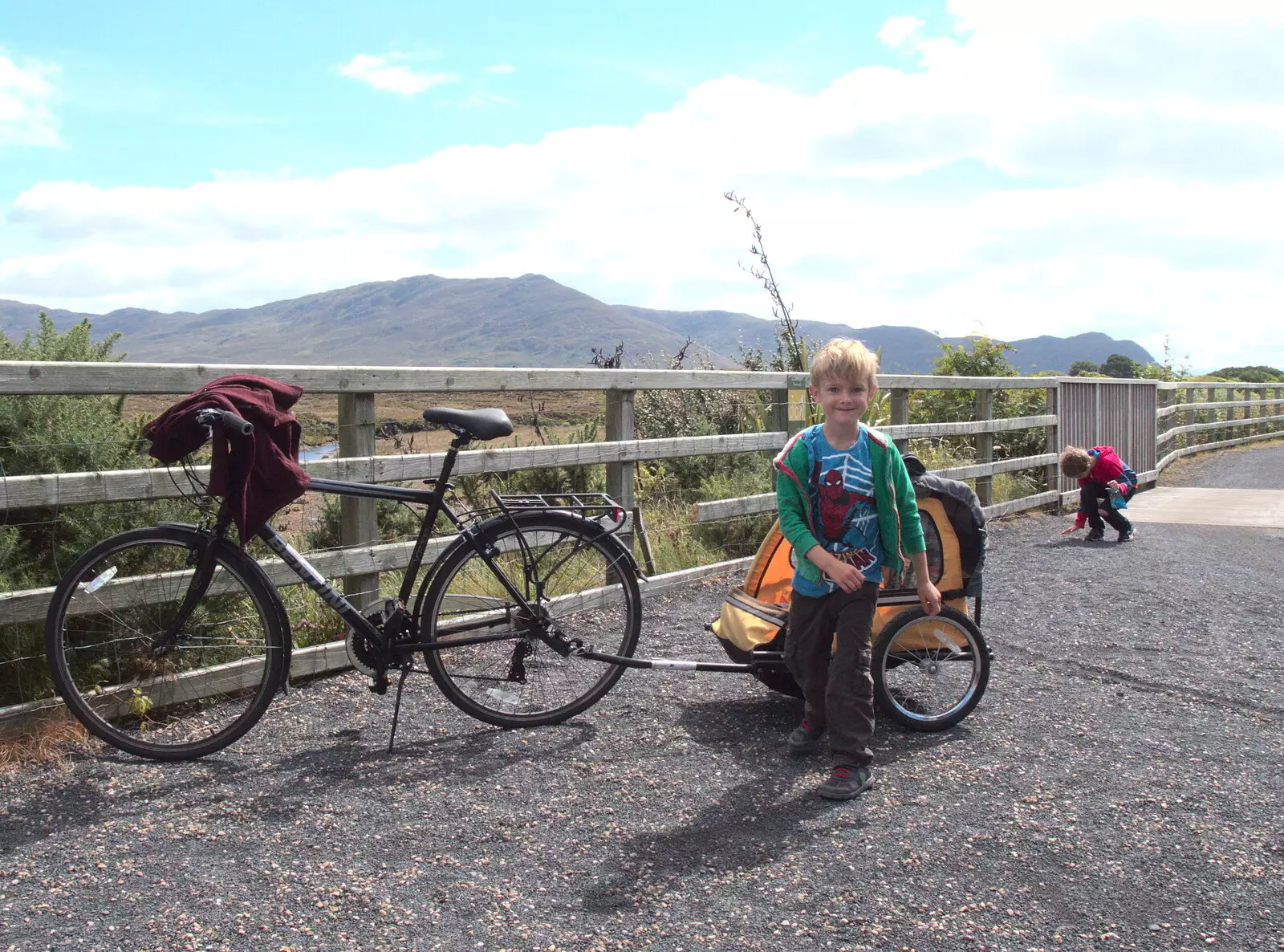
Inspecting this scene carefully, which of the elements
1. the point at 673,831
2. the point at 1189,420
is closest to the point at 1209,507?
the point at 1189,420

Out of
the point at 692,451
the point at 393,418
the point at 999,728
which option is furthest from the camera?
the point at 393,418

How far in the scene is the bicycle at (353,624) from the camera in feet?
13.4

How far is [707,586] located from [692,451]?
912mm

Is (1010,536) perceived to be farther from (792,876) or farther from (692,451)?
(792,876)

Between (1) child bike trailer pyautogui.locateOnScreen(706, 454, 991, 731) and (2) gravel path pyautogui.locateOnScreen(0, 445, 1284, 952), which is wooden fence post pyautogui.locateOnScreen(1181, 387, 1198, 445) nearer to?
(2) gravel path pyautogui.locateOnScreen(0, 445, 1284, 952)

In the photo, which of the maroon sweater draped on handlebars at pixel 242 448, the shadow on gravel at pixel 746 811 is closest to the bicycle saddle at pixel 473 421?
the maroon sweater draped on handlebars at pixel 242 448

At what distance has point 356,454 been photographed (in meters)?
5.14

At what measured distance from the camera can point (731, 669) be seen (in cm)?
449

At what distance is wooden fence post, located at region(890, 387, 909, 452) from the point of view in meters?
9.31

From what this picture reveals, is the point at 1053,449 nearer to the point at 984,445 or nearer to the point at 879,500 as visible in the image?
the point at 984,445

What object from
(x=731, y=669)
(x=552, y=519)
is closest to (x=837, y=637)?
(x=731, y=669)

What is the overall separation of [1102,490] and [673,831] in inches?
296

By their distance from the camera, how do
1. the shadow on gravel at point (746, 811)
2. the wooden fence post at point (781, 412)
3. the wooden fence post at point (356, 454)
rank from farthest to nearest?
the wooden fence post at point (781, 412) → the wooden fence post at point (356, 454) → the shadow on gravel at point (746, 811)

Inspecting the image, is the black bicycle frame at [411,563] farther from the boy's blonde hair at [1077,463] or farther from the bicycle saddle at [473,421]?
the boy's blonde hair at [1077,463]
